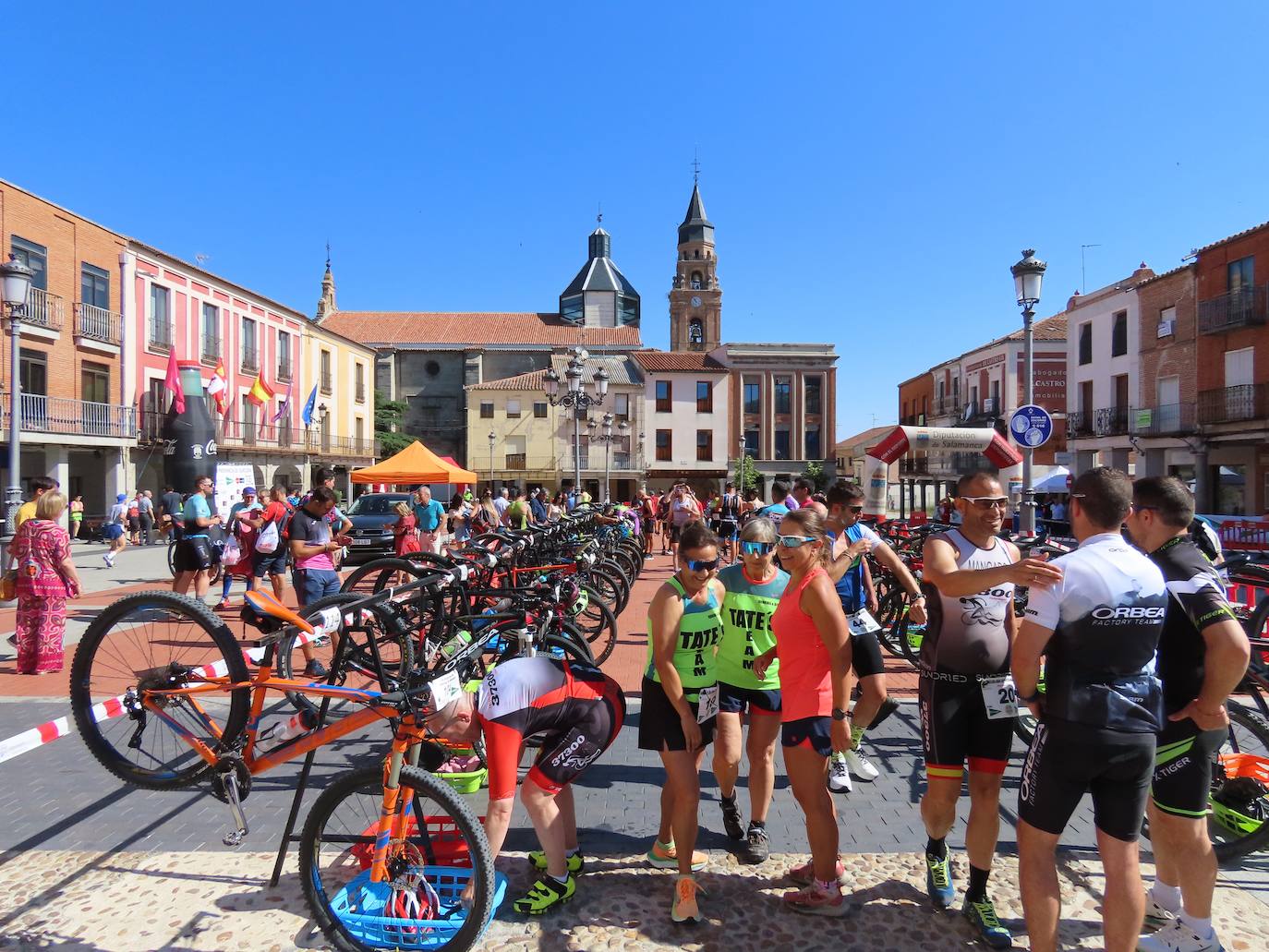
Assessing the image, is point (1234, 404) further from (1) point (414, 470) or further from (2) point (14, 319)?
(2) point (14, 319)

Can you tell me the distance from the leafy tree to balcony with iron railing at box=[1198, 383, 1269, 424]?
4620 centimetres

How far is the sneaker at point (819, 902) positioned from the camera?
3.11 meters

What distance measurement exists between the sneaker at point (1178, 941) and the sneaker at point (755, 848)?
1460mm

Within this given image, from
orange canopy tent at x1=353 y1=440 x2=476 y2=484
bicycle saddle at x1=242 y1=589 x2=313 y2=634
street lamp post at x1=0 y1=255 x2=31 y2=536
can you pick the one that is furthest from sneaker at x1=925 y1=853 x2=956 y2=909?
orange canopy tent at x1=353 y1=440 x2=476 y2=484

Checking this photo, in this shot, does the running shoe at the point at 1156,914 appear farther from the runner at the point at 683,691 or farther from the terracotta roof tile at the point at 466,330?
the terracotta roof tile at the point at 466,330

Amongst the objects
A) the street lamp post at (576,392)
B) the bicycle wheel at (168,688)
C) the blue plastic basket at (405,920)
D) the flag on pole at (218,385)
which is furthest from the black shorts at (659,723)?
the flag on pole at (218,385)

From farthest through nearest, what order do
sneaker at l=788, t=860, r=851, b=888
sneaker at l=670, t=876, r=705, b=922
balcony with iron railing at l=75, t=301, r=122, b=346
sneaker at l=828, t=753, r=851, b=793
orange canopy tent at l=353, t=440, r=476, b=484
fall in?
balcony with iron railing at l=75, t=301, r=122, b=346 → orange canopy tent at l=353, t=440, r=476, b=484 → sneaker at l=828, t=753, r=851, b=793 → sneaker at l=788, t=860, r=851, b=888 → sneaker at l=670, t=876, r=705, b=922

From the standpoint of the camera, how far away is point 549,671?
310 cm

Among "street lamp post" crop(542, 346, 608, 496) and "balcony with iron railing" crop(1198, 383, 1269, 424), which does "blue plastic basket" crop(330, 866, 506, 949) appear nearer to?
"street lamp post" crop(542, 346, 608, 496)

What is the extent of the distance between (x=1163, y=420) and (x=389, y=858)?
3158 cm

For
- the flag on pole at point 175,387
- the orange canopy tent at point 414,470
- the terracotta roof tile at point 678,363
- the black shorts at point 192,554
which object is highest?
the terracotta roof tile at point 678,363

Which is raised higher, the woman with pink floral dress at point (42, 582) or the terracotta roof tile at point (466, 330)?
the terracotta roof tile at point (466, 330)

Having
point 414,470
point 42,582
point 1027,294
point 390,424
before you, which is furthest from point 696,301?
point 42,582

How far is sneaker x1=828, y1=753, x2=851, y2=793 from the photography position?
433cm
